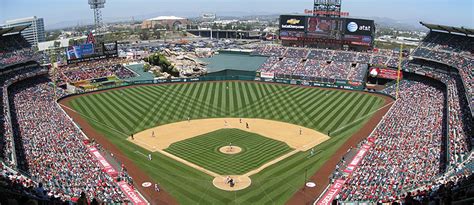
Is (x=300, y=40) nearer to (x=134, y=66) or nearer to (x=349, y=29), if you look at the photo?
(x=349, y=29)

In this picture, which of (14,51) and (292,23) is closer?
(14,51)

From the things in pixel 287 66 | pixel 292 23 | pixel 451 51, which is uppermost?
pixel 292 23

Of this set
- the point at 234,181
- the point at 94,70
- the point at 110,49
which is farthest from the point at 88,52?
the point at 234,181

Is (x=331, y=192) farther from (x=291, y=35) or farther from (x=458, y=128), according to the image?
(x=291, y=35)

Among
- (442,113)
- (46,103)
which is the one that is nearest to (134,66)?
(46,103)

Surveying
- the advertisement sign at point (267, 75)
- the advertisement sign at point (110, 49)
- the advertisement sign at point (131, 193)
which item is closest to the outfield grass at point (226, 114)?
the advertisement sign at point (131, 193)

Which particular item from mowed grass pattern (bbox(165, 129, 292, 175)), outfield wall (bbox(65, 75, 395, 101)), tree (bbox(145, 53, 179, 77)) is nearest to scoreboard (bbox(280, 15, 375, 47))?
outfield wall (bbox(65, 75, 395, 101))

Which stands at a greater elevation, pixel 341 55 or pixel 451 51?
pixel 451 51
